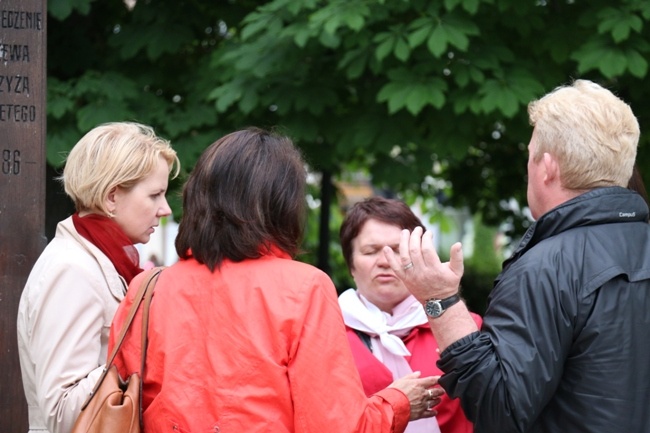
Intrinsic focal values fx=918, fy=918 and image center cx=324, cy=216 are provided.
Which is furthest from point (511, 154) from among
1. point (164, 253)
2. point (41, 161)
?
point (164, 253)

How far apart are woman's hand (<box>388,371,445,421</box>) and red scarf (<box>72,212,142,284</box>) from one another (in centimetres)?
93

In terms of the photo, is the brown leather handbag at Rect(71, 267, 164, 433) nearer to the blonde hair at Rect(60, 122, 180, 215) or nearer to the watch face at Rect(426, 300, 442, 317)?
the blonde hair at Rect(60, 122, 180, 215)

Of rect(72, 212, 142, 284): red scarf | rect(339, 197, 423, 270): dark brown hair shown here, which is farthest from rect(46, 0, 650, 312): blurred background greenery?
rect(72, 212, 142, 284): red scarf

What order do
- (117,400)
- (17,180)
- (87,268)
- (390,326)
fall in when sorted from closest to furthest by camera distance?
(117,400), (87,268), (390,326), (17,180)

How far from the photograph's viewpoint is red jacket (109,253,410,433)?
2264 millimetres

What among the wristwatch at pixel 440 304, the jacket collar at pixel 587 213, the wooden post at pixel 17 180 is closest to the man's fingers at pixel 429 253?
the wristwatch at pixel 440 304

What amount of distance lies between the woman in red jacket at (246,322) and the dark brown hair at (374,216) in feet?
2.85

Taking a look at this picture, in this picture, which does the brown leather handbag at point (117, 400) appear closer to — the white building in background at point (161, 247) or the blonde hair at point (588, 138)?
the blonde hair at point (588, 138)

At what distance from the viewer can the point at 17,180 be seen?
3.60 m

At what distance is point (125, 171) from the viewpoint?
2896mm

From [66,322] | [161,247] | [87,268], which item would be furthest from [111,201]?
[161,247]

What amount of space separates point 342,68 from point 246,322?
341 cm

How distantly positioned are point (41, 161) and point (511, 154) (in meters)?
5.71

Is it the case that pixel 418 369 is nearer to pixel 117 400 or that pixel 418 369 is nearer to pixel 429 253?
pixel 429 253
